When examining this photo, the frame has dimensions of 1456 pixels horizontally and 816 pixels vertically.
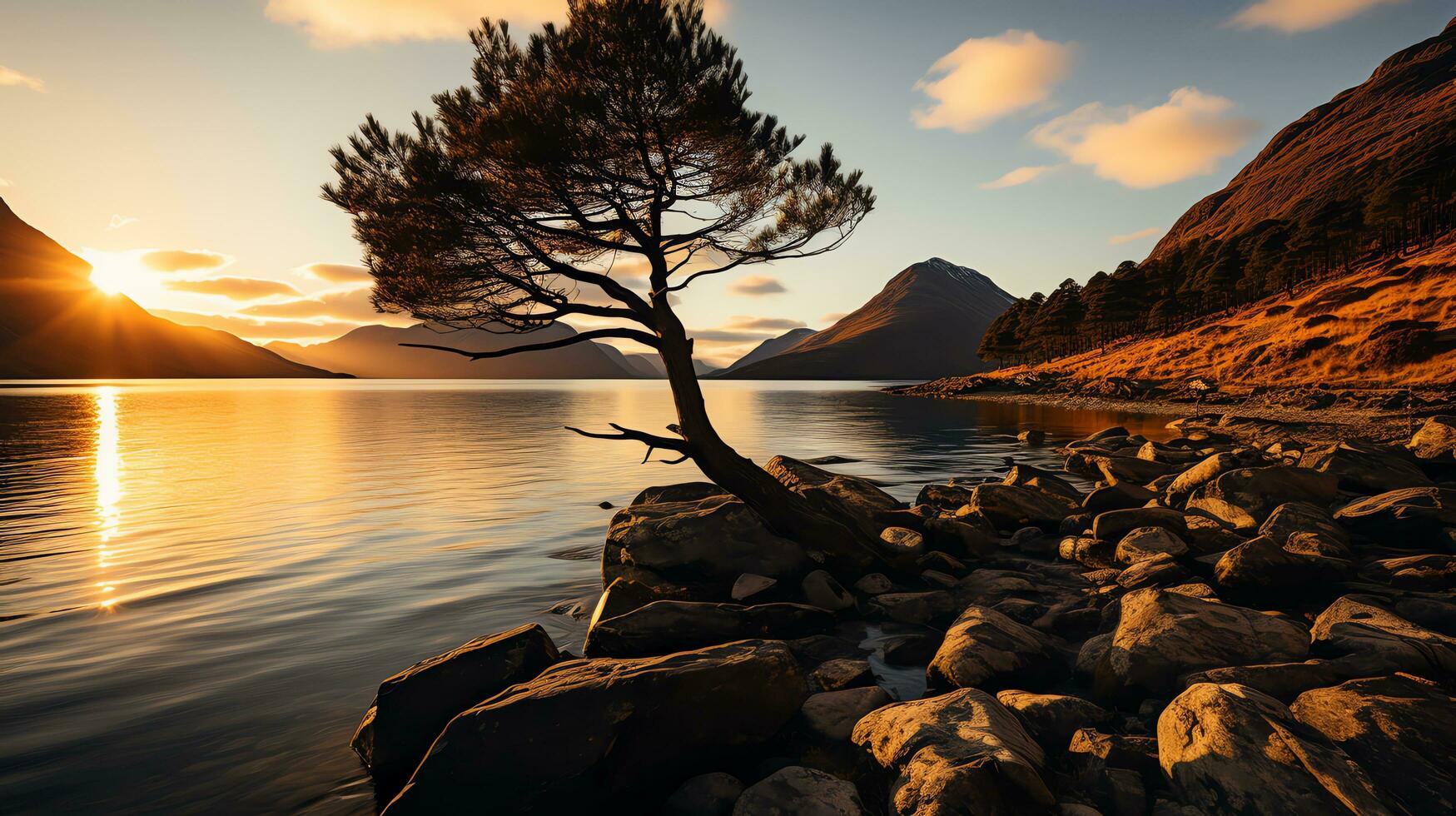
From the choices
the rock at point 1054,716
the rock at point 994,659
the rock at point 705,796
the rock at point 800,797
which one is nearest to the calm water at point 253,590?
the rock at point 705,796

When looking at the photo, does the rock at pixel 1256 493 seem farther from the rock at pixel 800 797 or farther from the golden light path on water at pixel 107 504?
the golden light path on water at pixel 107 504

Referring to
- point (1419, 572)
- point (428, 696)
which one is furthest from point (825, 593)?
point (1419, 572)

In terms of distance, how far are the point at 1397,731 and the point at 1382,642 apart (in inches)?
67.6

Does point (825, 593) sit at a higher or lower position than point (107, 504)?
higher

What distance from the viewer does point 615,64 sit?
9.09 metres

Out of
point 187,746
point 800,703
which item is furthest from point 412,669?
point 800,703

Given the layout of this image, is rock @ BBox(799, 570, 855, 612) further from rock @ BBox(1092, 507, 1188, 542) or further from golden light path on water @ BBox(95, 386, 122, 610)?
golden light path on water @ BBox(95, 386, 122, 610)

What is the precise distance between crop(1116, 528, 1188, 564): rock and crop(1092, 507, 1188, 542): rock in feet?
1.48

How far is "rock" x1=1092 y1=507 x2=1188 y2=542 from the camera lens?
10.5 meters

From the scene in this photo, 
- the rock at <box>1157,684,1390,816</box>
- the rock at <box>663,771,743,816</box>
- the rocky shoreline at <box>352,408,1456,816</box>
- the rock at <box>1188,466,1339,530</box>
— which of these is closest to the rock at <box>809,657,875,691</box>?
the rocky shoreline at <box>352,408,1456,816</box>

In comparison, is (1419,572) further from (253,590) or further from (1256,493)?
(253,590)

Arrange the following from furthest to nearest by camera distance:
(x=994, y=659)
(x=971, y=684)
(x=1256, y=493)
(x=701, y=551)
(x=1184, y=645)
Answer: (x=1256, y=493), (x=701, y=551), (x=994, y=659), (x=971, y=684), (x=1184, y=645)

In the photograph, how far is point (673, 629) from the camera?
23.0 feet

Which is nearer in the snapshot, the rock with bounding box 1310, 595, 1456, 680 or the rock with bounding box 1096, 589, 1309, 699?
the rock with bounding box 1310, 595, 1456, 680
